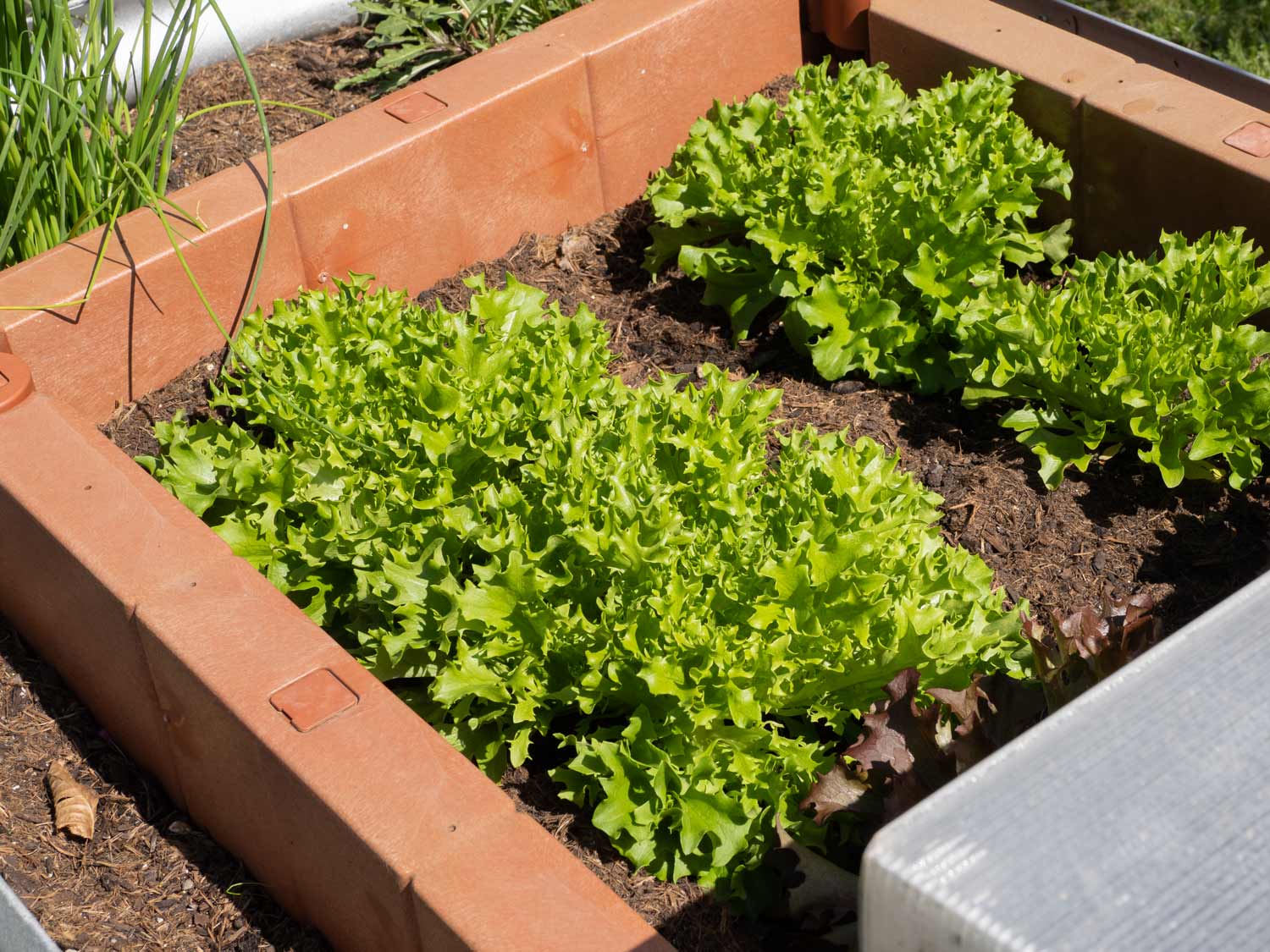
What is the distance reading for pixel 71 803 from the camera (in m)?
3.01

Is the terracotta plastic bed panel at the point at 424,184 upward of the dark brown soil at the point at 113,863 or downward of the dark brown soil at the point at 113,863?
upward

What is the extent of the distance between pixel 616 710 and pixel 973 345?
1.43 meters

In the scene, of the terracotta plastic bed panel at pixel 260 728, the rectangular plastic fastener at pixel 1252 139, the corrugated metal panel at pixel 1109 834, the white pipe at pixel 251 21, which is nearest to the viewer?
the corrugated metal panel at pixel 1109 834

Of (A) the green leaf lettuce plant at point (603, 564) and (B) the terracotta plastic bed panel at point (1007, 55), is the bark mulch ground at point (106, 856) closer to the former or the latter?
(A) the green leaf lettuce plant at point (603, 564)

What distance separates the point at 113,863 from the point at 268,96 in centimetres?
300

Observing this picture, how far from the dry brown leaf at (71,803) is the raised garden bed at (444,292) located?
0.48ft

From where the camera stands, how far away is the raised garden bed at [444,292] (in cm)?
256

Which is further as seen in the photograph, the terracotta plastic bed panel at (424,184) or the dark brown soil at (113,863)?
the terracotta plastic bed panel at (424,184)

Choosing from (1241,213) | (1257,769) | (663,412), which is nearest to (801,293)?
(663,412)

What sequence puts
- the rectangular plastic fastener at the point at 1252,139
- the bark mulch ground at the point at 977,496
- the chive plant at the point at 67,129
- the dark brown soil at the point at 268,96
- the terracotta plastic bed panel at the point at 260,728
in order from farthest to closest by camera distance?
the dark brown soil at the point at 268,96, the rectangular plastic fastener at the point at 1252,139, the chive plant at the point at 67,129, the bark mulch ground at the point at 977,496, the terracotta plastic bed panel at the point at 260,728

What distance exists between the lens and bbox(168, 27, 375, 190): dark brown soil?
475 centimetres

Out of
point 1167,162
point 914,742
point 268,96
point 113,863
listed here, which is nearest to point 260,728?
point 113,863

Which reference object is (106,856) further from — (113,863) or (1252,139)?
(1252,139)

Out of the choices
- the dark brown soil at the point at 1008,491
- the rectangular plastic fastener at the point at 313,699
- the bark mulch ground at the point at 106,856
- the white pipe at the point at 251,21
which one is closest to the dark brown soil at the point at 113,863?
the bark mulch ground at the point at 106,856
